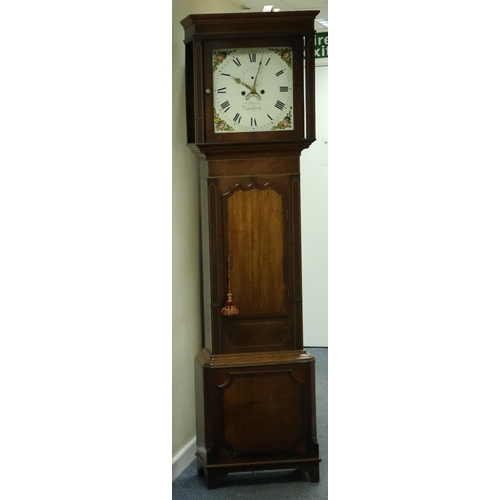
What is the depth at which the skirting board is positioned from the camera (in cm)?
321

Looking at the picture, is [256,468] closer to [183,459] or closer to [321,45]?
[183,459]

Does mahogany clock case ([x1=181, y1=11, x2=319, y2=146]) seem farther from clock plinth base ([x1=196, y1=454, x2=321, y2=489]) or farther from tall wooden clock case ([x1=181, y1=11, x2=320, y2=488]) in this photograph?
clock plinth base ([x1=196, y1=454, x2=321, y2=489])

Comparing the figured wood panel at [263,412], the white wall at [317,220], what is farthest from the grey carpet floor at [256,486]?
the white wall at [317,220]

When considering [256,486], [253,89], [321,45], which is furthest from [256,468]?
[321,45]

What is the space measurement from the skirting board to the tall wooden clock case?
0.51 ft

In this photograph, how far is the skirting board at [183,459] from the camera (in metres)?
3.21

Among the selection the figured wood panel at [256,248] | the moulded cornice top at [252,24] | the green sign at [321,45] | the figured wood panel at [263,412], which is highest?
the green sign at [321,45]

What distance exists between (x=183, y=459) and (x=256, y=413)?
468mm

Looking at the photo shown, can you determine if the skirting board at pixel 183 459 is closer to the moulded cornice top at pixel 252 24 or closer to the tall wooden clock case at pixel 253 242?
the tall wooden clock case at pixel 253 242

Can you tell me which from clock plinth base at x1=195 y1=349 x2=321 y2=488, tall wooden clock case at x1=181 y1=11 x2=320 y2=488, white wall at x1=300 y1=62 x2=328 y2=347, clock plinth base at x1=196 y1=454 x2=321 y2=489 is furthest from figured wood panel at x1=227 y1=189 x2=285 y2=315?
white wall at x1=300 y1=62 x2=328 y2=347
